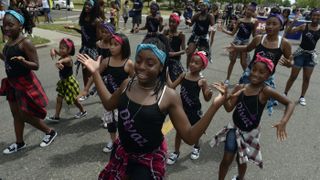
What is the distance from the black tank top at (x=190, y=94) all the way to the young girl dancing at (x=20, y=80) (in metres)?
1.93

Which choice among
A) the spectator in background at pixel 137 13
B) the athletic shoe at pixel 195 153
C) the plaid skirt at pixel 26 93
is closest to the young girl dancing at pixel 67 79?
the plaid skirt at pixel 26 93

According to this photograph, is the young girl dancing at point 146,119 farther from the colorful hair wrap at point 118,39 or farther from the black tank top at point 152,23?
the black tank top at point 152,23

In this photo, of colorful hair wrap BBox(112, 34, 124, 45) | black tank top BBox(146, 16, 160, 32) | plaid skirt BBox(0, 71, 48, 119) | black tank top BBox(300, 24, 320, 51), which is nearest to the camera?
colorful hair wrap BBox(112, 34, 124, 45)

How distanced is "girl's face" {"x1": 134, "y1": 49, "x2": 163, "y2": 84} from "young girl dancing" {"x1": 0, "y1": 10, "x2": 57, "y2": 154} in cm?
228

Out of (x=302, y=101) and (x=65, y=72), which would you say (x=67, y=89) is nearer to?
(x=65, y=72)

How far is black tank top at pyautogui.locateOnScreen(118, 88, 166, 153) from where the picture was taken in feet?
9.28

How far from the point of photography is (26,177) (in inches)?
172

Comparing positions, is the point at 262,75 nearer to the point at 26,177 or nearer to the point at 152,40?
the point at 152,40

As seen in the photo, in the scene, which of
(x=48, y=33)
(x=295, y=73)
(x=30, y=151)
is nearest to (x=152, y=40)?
(x=30, y=151)

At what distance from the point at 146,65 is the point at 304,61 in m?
6.11

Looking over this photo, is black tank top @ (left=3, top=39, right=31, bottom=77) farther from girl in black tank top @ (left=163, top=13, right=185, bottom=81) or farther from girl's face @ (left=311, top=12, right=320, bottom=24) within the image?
girl's face @ (left=311, top=12, right=320, bottom=24)

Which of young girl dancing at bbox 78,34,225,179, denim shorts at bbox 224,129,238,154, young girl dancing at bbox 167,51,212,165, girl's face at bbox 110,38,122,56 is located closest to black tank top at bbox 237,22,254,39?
young girl dancing at bbox 167,51,212,165

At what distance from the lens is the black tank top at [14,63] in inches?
181

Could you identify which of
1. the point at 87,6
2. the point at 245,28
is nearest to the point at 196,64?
the point at 87,6
